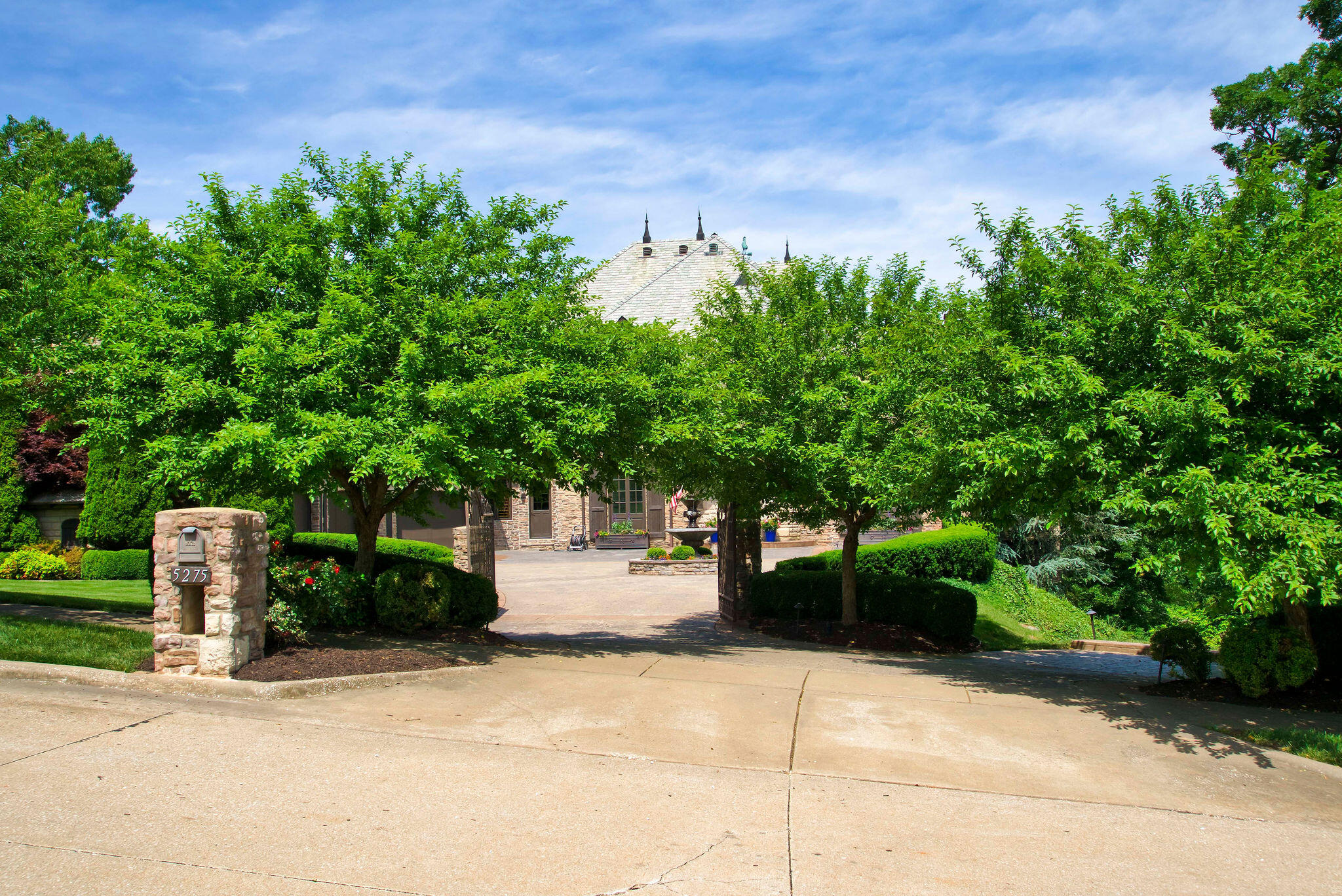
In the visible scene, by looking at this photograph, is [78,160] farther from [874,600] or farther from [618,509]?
[874,600]

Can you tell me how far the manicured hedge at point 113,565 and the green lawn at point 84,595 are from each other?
62 centimetres

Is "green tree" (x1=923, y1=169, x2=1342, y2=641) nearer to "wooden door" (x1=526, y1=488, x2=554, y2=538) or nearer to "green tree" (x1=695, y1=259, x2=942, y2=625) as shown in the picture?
"green tree" (x1=695, y1=259, x2=942, y2=625)

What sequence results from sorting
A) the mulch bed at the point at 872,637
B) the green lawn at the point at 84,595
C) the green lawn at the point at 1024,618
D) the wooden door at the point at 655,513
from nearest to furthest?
the green lawn at the point at 84,595 → the mulch bed at the point at 872,637 → the green lawn at the point at 1024,618 → the wooden door at the point at 655,513

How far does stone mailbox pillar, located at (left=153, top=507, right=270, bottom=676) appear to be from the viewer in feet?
25.5

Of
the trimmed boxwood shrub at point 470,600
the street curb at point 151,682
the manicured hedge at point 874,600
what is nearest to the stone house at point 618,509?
the manicured hedge at point 874,600

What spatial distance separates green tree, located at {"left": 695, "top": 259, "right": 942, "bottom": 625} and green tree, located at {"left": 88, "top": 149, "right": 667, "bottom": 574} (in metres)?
2.11

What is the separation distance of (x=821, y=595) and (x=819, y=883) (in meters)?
12.2

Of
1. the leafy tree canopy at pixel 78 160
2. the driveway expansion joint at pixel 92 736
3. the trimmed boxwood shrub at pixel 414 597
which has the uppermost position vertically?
the leafy tree canopy at pixel 78 160

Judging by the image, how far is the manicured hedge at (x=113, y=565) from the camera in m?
21.2

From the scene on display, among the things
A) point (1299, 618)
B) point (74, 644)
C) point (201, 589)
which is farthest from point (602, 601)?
point (1299, 618)

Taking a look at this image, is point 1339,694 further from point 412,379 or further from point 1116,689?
point 412,379

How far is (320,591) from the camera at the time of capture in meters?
10.7

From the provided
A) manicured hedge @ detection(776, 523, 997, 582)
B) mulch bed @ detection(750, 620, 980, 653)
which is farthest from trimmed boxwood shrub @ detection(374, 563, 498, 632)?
manicured hedge @ detection(776, 523, 997, 582)

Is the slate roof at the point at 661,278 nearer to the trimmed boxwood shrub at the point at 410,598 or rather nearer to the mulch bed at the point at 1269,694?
the trimmed boxwood shrub at the point at 410,598
